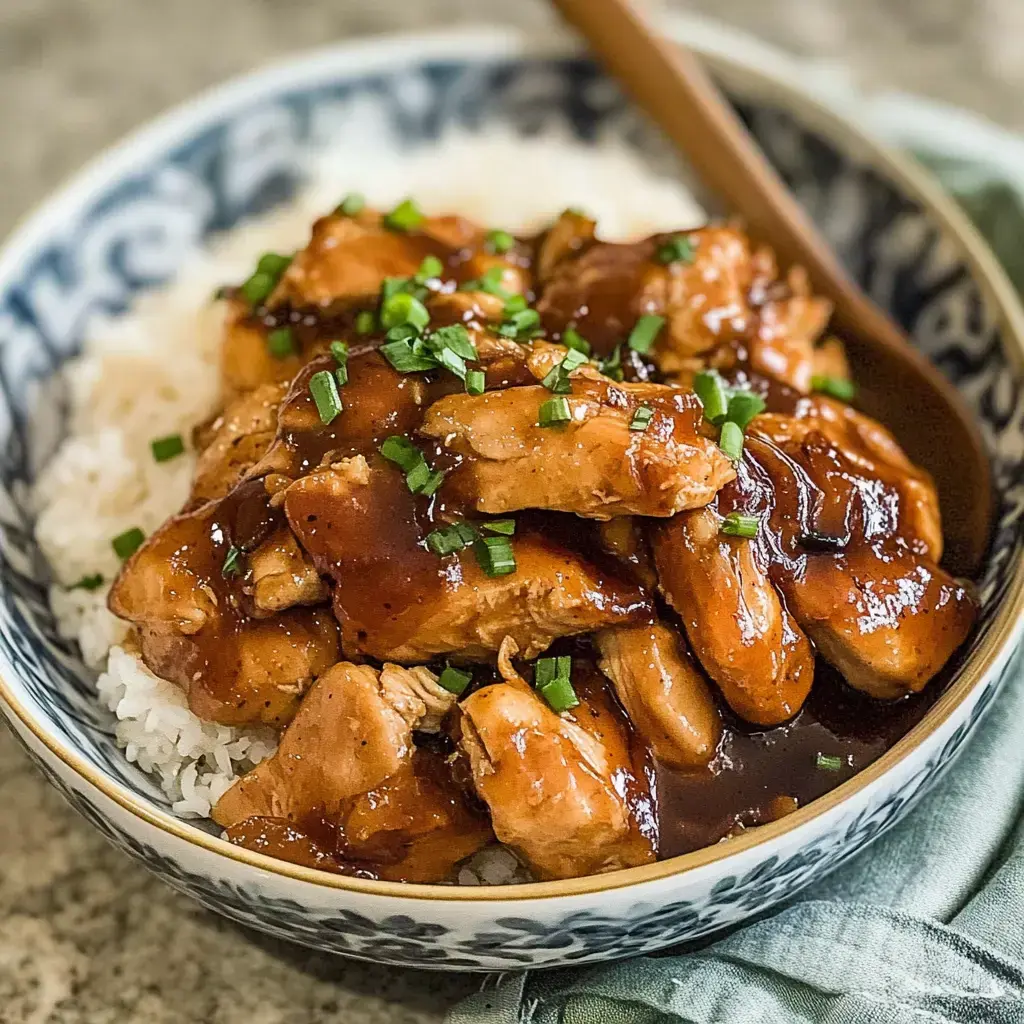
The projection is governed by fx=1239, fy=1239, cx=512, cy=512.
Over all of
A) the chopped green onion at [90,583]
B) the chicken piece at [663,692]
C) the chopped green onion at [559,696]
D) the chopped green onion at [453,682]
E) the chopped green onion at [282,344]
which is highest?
the chopped green onion at [282,344]

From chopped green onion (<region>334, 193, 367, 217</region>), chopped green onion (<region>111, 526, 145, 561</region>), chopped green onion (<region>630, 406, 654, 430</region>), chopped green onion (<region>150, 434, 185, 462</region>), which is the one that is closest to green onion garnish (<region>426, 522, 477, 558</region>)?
chopped green onion (<region>630, 406, 654, 430</region>)

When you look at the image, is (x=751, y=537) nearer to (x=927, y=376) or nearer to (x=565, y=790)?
(x=565, y=790)

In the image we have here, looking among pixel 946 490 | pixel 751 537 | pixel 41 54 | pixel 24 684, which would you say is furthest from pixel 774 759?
pixel 41 54

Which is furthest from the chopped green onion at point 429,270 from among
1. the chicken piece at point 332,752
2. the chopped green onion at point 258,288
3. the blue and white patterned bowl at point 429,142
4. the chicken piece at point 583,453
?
the blue and white patterned bowl at point 429,142

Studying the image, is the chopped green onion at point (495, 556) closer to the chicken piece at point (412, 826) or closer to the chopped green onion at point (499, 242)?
the chicken piece at point (412, 826)

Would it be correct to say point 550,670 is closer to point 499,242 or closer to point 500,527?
point 500,527

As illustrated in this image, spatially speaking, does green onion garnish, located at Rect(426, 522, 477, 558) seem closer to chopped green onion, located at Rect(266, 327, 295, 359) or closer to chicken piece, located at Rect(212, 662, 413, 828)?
chicken piece, located at Rect(212, 662, 413, 828)

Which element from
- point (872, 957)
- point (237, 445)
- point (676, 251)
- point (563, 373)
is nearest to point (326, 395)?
point (237, 445)
